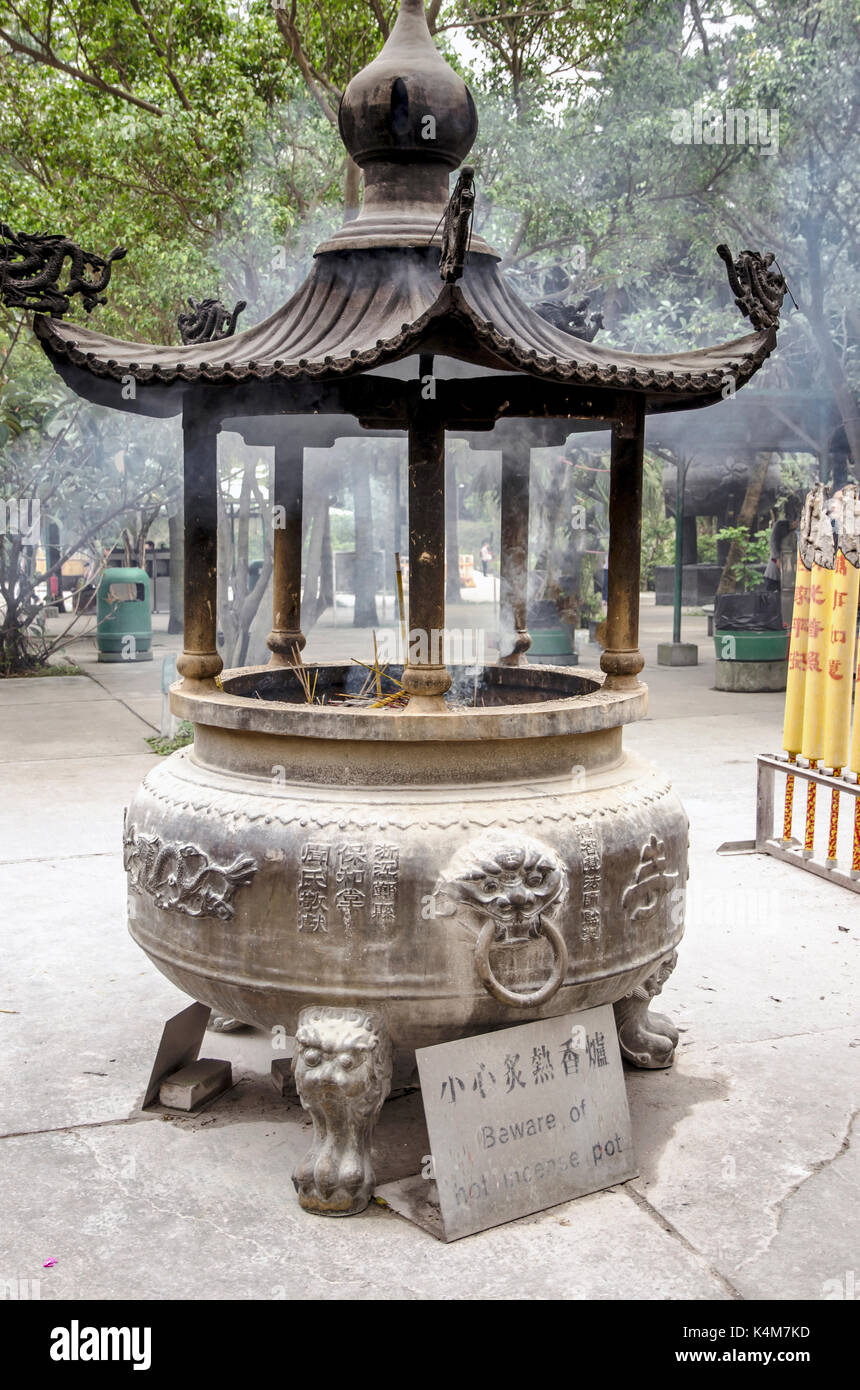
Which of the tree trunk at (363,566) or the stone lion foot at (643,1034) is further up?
the tree trunk at (363,566)

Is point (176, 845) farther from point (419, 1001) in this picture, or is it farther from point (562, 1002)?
point (562, 1002)

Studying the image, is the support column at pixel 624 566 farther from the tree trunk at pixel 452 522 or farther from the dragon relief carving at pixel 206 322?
the tree trunk at pixel 452 522

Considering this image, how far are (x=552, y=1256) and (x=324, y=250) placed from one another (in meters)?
2.89

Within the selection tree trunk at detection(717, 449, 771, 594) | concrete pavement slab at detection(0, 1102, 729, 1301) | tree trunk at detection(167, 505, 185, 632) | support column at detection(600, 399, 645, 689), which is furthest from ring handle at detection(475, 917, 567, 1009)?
tree trunk at detection(167, 505, 185, 632)

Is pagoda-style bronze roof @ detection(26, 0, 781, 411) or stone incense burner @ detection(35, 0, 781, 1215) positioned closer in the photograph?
stone incense burner @ detection(35, 0, 781, 1215)

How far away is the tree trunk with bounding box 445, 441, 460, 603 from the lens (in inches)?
463

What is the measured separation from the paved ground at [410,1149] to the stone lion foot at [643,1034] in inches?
2.8

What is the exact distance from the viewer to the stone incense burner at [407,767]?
317cm

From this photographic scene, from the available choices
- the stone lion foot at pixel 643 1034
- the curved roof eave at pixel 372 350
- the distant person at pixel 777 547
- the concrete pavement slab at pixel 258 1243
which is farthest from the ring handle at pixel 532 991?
the distant person at pixel 777 547

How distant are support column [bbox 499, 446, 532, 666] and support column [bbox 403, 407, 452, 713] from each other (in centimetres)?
126

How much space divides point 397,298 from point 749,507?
15675 mm

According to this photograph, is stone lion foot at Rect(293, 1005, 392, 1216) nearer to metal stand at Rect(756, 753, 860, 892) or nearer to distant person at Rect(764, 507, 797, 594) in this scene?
metal stand at Rect(756, 753, 860, 892)

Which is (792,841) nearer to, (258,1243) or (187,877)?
(187,877)

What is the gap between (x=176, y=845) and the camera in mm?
3436
